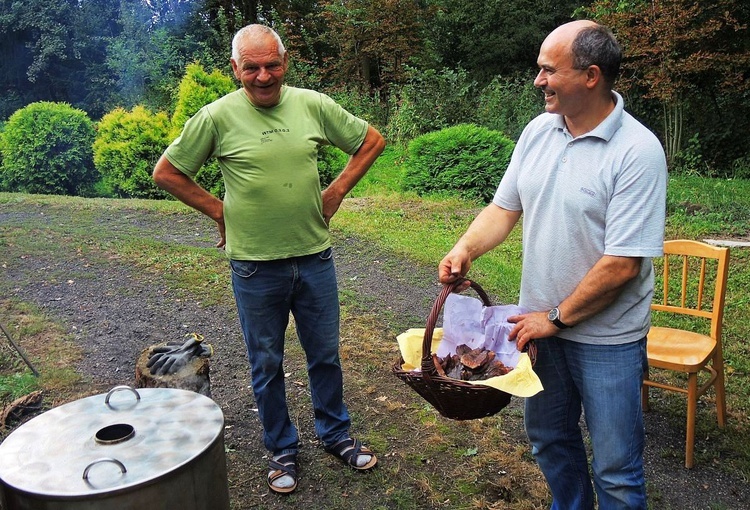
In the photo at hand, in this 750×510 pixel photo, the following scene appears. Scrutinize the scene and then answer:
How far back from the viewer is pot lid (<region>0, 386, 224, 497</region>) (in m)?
1.70

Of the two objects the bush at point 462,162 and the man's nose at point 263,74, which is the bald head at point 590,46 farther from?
the bush at point 462,162

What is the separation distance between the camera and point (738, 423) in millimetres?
3404

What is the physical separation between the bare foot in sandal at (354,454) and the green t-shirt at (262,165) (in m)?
1.03

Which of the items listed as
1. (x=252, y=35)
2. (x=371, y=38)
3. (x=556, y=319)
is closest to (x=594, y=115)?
(x=556, y=319)

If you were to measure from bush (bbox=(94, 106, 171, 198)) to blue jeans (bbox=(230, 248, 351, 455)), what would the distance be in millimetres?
8145

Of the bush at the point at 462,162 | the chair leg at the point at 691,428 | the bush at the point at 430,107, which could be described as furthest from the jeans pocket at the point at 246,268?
the bush at the point at 430,107

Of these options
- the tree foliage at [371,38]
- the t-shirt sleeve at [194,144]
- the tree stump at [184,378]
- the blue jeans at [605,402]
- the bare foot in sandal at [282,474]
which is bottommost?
the bare foot in sandal at [282,474]

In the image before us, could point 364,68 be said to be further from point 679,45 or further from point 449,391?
point 449,391

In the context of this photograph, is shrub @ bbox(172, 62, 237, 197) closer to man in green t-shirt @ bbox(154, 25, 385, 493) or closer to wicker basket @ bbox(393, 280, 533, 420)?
man in green t-shirt @ bbox(154, 25, 385, 493)

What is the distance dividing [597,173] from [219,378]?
3015 mm

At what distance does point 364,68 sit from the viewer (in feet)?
56.4

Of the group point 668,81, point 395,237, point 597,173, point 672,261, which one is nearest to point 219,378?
point 597,173

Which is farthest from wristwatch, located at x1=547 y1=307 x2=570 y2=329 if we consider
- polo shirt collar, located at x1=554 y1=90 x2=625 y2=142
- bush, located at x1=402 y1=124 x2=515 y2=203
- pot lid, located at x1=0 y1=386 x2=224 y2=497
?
bush, located at x1=402 y1=124 x2=515 y2=203

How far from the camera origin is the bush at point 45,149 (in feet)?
38.1
